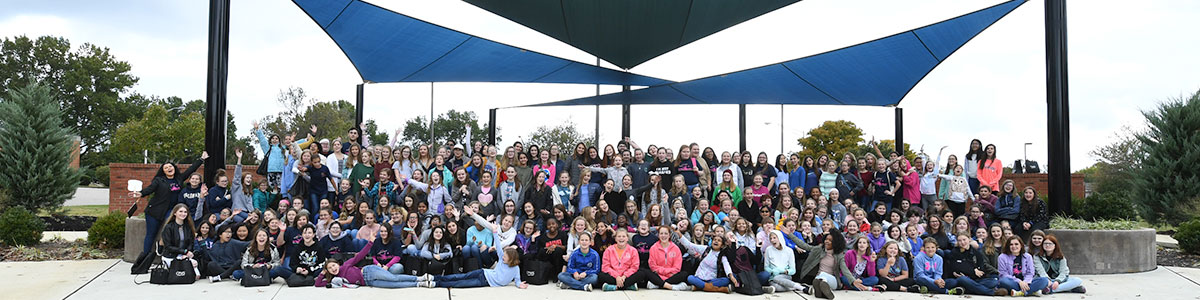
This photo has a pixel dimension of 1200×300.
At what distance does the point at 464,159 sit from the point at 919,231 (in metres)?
5.66

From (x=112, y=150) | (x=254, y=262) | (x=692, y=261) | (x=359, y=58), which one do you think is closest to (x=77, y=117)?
(x=112, y=150)

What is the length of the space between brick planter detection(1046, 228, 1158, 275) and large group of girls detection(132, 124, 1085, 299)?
19.0 inches

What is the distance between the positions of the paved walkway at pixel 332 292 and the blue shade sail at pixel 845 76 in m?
3.49

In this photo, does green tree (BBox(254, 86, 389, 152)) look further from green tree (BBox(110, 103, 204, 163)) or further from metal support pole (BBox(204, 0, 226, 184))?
metal support pole (BBox(204, 0, 226, 184))

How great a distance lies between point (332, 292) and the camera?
7.13 m

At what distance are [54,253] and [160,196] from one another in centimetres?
254

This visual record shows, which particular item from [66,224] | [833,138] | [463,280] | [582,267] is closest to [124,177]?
[66,224]

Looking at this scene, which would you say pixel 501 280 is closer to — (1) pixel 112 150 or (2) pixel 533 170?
(2) pixel 533 170

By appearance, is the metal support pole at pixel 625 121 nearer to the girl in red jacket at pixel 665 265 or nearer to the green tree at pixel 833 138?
the girl in red jacket at pixel 665 265

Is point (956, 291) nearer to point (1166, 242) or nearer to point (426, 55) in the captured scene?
point (1166, 242)

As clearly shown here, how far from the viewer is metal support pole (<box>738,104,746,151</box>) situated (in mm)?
13438

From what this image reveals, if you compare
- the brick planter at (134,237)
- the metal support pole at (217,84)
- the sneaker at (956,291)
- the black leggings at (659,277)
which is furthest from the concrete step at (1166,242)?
the brick planter at (134,237)

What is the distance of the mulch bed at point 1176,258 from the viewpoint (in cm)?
961

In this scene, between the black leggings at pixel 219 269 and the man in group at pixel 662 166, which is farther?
the man in group at pixel 662 166
